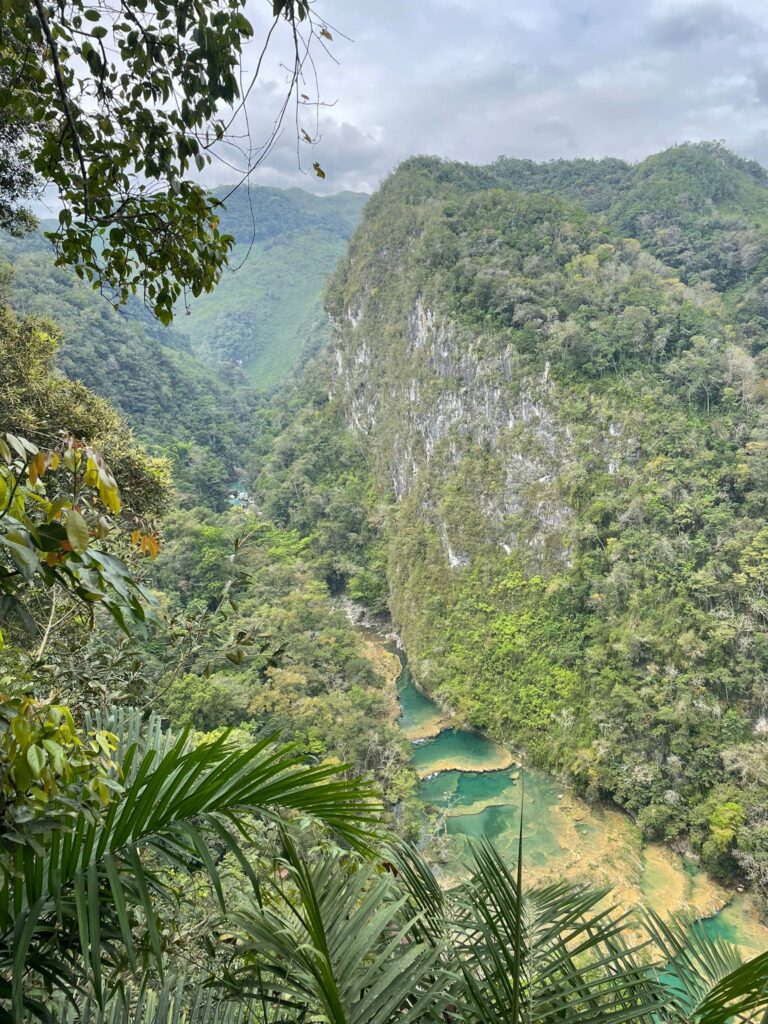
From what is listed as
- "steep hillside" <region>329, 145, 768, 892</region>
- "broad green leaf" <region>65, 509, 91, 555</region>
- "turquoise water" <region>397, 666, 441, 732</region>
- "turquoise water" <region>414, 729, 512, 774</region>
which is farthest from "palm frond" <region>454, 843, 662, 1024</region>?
"turquoise water" <region>397, 666, 441, 732</region>

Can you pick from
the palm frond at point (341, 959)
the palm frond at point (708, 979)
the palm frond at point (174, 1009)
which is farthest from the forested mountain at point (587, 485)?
the palm frond at point (341, 959)

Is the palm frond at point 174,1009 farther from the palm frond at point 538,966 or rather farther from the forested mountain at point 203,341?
the forested mountain at point 203,341

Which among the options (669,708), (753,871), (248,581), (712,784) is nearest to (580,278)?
(669,708)

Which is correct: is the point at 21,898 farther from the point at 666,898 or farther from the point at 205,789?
the point at 666,898

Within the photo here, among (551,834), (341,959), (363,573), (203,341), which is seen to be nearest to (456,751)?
(551,834)

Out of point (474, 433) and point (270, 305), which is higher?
point (270, 305)

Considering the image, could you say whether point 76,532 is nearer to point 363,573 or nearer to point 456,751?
point 456,751
